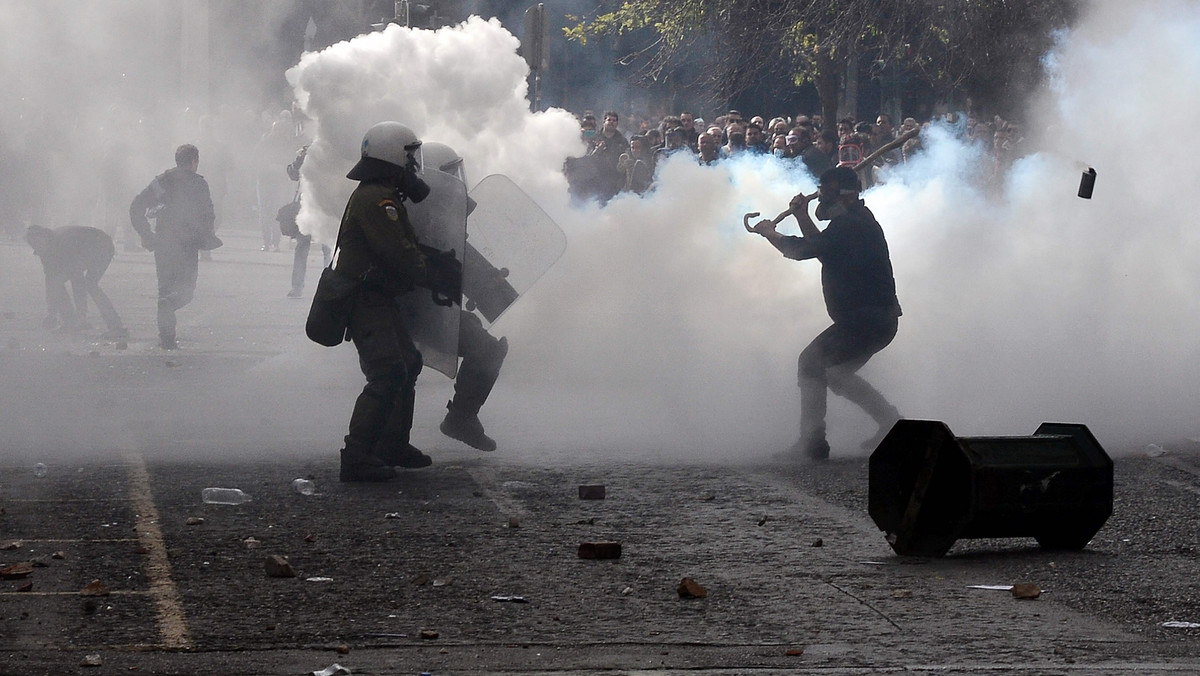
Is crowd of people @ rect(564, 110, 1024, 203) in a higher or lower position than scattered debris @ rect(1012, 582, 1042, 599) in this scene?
higher

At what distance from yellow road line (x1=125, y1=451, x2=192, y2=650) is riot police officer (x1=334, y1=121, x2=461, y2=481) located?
37.6 inches

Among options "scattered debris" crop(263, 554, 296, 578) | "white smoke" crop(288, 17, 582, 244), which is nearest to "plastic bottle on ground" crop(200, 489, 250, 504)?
"scattered debris" crop(263, 554, 296, 578)

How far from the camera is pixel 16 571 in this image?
19.3ft

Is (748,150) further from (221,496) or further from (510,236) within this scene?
(221,496)

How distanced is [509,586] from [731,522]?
4.85 ft

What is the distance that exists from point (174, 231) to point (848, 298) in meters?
7.03

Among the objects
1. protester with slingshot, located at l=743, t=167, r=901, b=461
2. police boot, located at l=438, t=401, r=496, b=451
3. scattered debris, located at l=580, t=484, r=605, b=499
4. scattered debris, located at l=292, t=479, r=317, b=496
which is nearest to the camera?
scattered debris, located at l=580, t=484, r=605, b=499

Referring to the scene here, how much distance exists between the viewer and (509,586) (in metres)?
5.80

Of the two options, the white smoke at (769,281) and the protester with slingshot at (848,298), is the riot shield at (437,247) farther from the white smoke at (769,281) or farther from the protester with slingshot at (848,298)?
the protester with slingshot at (848,298)

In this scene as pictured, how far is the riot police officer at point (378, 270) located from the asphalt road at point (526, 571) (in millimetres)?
271

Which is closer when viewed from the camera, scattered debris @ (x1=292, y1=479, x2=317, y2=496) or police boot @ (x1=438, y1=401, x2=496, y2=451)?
scattered debris @ (x1=292, y1=479, x2=317, y2=496)

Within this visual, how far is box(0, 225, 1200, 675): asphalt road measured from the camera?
4.93 meters

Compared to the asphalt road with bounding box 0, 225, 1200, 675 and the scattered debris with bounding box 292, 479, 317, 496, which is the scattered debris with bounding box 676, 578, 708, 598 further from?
the scattered debris with bounding box 292, 479, 317, 496

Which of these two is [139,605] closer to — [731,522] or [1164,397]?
[731,522]
